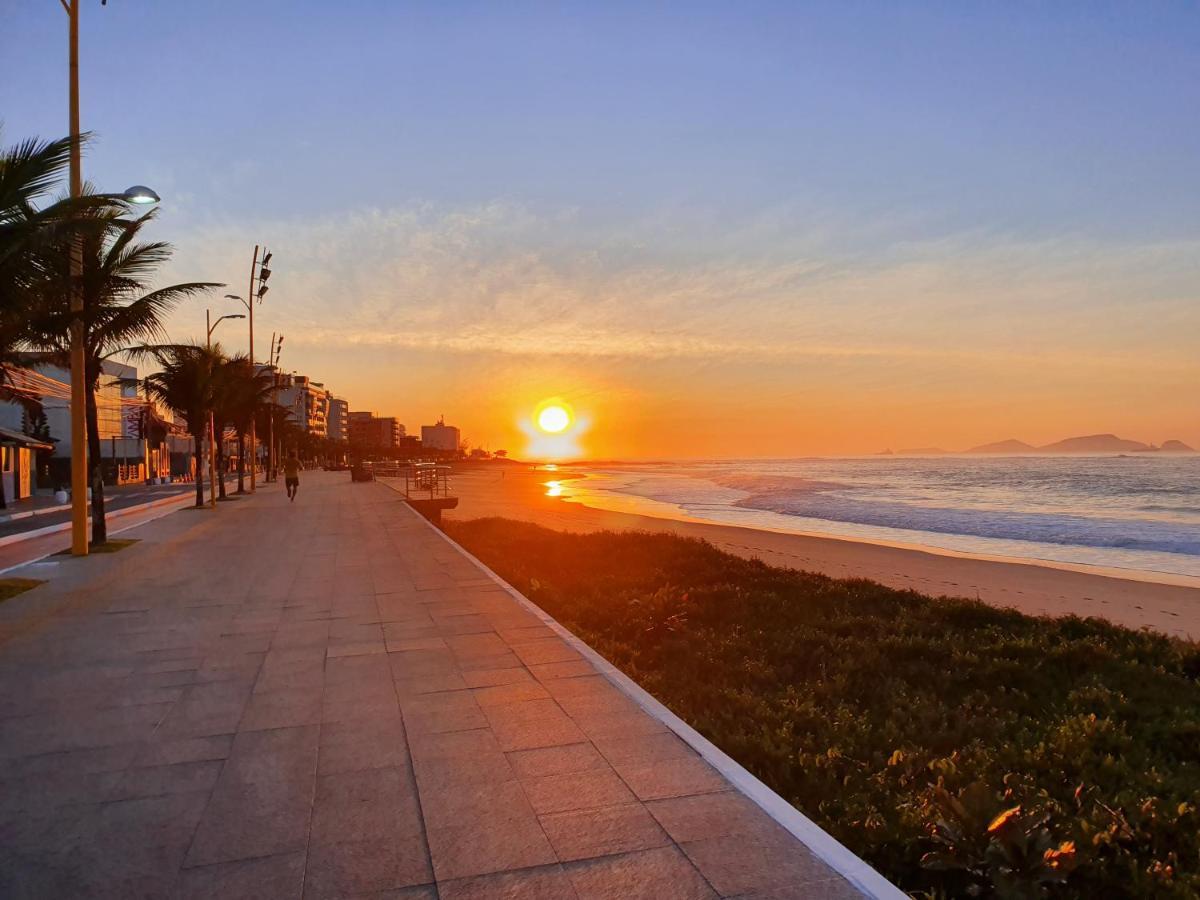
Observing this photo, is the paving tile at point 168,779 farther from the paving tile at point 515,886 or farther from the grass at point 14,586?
the grass at point 14,586

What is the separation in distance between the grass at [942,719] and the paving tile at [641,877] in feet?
3.77

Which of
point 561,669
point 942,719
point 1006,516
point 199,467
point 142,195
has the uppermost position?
point 142,195

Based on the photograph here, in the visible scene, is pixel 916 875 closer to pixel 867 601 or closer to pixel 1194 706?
pixel 1194 706

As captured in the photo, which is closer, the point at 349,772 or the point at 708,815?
the point at 708,815

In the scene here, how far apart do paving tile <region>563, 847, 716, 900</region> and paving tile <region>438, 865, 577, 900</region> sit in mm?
54

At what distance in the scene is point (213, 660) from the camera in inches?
254

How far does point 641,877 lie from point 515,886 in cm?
49

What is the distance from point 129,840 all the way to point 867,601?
961 centimetres

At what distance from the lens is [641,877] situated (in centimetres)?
294

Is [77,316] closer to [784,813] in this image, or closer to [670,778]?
[670,778]


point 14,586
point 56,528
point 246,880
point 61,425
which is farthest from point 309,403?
point 246,880

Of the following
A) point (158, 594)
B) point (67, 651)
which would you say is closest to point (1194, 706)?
point (67, 651)

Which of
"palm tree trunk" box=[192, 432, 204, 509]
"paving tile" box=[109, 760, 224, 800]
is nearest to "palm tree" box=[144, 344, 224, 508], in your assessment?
"palm tree trunk" box=[192, 432, 204, 509]

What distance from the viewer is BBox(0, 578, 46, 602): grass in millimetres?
9709
